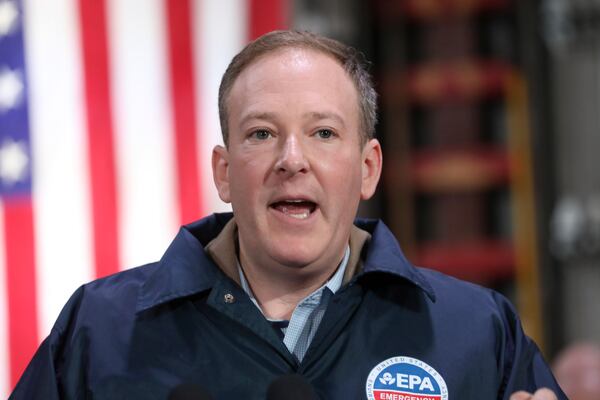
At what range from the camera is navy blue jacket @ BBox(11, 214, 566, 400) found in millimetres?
2010

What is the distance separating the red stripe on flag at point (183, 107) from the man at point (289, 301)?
2.30 meters

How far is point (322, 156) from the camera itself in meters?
Result: 2.04

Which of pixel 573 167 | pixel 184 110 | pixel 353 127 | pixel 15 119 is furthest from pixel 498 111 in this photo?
pixel 353 127

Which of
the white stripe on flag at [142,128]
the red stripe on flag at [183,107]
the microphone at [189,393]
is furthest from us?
the red stripe on flag at [183,107]

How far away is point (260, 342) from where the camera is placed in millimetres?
2025

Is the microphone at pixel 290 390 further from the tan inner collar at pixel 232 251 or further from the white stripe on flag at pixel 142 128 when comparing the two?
the white stripe on flag at pixel 142 128

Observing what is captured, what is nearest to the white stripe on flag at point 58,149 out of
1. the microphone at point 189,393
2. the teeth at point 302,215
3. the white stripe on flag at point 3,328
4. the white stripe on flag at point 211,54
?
the white stripe on flag at point 3,328

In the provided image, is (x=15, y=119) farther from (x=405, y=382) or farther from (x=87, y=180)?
(x=405, y=382)

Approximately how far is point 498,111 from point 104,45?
4.48 meters

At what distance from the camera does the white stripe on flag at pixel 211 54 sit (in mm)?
4551

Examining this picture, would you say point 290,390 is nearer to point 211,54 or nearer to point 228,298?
point 228,298

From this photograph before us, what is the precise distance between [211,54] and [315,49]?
8.30 feet

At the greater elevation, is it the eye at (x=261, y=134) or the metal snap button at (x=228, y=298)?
the eye at (x=261, y=134)

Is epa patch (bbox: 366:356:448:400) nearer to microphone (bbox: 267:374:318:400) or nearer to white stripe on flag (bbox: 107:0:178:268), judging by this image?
microphone (bbox: 267:374:318:400)
